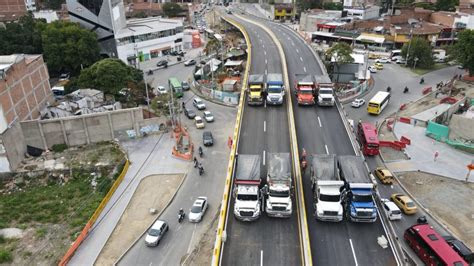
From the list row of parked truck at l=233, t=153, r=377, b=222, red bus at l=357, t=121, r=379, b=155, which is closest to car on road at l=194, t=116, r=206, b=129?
red bus at l=357, t=121, r=379, b=155

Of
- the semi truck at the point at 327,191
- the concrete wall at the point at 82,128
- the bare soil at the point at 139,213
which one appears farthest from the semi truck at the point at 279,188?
the concrete wall at the point at 82,128

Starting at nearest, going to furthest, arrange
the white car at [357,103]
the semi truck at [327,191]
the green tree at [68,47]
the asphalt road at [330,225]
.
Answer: the asphalt road at [330,225], the semi truck at [327,191], the white car at [357,103], the green tree at [68,47]

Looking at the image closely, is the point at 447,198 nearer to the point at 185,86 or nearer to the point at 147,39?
the point at 185,86

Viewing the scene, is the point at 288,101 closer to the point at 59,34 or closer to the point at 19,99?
the point at 19,99

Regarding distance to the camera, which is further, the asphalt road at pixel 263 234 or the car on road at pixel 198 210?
the car on road at pixel 198 210

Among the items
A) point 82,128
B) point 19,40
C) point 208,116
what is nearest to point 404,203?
point 208,116

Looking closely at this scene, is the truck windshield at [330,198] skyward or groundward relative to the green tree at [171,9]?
Result: groundward

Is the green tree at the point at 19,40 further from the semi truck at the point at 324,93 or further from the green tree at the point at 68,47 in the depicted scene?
the semi truck at the point at 324,93
